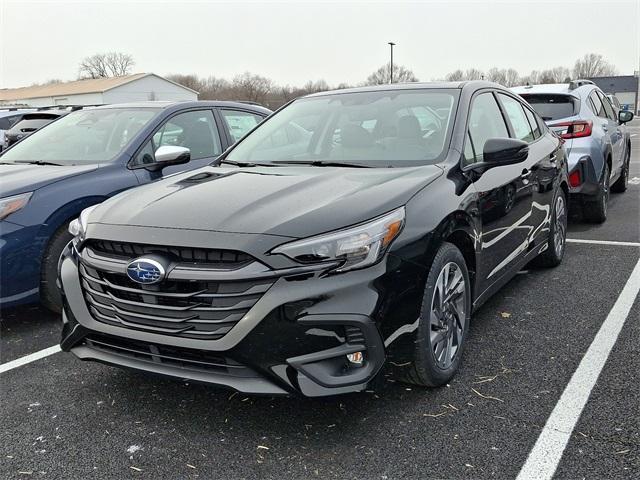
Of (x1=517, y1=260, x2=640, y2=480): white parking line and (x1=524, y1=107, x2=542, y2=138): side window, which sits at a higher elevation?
(x1=524, y1=107, x2=542, y2=138): side window

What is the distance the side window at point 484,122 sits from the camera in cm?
367

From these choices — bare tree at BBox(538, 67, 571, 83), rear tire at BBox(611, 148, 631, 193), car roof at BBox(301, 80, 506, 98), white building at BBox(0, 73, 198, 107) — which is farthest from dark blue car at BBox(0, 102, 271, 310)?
bare tree at BBox(538, 67, 571, 83)

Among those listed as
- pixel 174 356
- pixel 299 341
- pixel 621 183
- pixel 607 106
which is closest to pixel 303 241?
pixel 299 341

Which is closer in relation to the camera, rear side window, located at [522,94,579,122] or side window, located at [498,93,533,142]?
side window, located at [498,93,533,142]

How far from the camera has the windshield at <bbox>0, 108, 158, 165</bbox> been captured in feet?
16.0

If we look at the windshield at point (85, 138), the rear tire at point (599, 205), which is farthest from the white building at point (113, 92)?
the rear tire at point (599, 205)

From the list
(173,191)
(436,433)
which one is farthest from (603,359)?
(173,191)

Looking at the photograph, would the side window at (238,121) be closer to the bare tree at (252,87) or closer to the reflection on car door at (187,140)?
the reflection on car door at (187,140)

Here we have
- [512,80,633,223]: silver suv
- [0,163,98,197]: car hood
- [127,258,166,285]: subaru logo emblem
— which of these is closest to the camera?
[127,258,166,285]: subaru logo emblem

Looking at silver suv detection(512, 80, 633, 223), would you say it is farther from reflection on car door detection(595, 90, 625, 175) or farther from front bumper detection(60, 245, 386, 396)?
front bumper detection(60, 245, 386, 396)

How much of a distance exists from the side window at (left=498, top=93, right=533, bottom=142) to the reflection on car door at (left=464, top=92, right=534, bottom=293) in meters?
0.20

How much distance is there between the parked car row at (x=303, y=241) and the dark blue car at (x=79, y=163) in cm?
2

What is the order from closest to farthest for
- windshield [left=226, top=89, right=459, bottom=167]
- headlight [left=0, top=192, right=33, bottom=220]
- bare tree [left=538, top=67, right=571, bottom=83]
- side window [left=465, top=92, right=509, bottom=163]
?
windshield [left=226, top=89, right=459, bottom=167]
side window [left=465, top=92, right=509, bottom=163]
headlight [left=0, top=192, right=33, bottom=220]
bare tree [left=538, top=67, right=571, bottom=83]

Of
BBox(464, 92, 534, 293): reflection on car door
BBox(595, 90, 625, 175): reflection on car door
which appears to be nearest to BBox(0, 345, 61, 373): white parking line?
BBox(464, 92, 534, 293): reflection on car door
